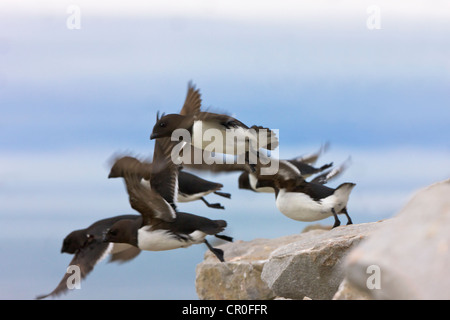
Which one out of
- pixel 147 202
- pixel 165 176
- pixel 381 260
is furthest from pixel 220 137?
pixel 381 260

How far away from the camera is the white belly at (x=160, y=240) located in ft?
21.1

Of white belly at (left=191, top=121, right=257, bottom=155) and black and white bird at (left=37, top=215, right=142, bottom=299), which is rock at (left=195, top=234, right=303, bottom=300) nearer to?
black and white bird at (left=37, top=215, right=142, bottom=299)

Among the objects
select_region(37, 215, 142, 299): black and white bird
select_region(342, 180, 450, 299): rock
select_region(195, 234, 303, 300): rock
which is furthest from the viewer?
select_region(195, 234, 303, 300): rock

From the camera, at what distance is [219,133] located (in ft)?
24.1

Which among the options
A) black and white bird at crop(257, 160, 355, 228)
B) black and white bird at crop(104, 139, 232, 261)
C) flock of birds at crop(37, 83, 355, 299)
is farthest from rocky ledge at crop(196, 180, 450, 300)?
black and white bird at crop(257, 160, 355, 228)

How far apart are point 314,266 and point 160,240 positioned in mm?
1618

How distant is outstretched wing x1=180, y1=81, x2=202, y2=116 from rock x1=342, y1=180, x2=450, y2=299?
546cm

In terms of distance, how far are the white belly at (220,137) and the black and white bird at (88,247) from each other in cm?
115

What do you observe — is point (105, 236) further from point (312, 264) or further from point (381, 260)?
point (381, 260)

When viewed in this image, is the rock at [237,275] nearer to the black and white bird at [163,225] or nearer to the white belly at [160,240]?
the black and white bird at [163,225]

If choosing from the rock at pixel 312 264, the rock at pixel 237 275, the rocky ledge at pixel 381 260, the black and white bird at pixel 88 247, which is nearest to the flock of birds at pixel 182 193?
the black and white bird at pixel 88 247

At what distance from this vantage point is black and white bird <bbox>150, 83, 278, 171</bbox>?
23.9ft

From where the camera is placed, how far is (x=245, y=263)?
24.9 ft
